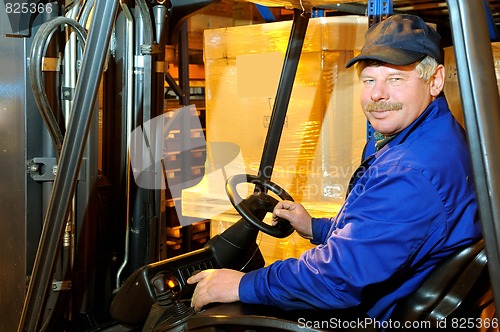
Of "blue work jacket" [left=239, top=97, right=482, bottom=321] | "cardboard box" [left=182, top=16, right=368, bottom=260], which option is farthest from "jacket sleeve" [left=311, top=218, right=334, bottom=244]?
"cardboard box" [left=182, top=16, right=368, bottom=260]

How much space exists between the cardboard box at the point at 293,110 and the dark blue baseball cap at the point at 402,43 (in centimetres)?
158

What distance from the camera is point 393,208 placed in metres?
1.88

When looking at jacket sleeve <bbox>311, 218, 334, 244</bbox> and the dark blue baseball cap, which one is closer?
the dark blue baseball cap

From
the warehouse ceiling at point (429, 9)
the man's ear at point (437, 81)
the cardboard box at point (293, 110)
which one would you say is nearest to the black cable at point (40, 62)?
the man's ear at point (437, 81)

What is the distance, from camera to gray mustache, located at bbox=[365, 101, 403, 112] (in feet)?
7.19

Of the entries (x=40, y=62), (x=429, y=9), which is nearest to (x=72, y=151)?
(x=40, y=62)

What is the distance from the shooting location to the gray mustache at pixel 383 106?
7.19 feet

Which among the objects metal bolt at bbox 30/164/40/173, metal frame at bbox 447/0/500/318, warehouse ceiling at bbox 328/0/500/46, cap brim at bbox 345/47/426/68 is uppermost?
warehouse ceiling at bbox 328/0/500/46

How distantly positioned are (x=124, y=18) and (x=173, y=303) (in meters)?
1.52

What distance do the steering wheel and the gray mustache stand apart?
0.88m

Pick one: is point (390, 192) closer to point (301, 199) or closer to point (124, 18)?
point (124, 18)

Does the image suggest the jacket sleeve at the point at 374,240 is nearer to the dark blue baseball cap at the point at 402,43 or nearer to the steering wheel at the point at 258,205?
the dark blue baseball cap at the point at 402,43

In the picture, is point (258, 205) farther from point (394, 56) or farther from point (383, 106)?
point (394, 56)

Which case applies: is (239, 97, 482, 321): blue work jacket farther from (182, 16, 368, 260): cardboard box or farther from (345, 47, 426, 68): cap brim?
(182, 16, 368, 260): cardboard box
